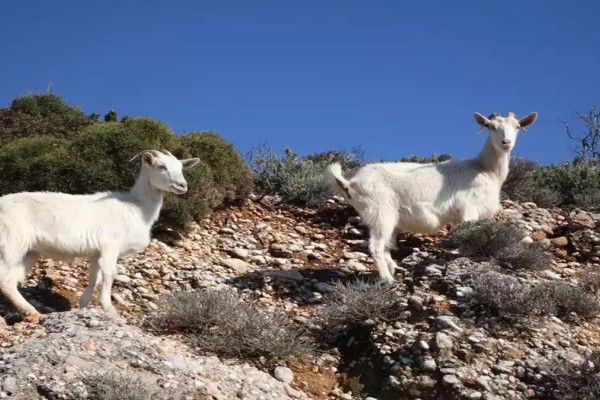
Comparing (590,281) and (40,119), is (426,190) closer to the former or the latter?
(590,281)

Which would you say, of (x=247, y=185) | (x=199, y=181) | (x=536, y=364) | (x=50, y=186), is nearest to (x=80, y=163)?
(x=50, y=186)

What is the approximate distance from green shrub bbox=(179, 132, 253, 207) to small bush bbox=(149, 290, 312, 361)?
443 centimetres

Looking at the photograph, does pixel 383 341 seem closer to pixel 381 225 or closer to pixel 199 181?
pixel 381 225

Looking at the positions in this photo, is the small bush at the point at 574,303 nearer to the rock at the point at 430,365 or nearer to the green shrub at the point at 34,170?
the rock at the point at 430,365

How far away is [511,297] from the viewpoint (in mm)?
7488

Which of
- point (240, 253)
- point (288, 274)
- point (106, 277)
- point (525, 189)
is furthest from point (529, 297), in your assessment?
point (525, 189)

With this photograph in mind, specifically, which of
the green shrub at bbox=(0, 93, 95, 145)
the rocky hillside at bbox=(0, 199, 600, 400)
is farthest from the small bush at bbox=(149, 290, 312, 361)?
the green shrub at bbox=(0, 93, 95, 145)

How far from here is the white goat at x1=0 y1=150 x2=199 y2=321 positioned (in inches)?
285

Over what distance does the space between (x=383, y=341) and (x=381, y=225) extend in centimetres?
196

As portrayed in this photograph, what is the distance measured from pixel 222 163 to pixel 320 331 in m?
5.02

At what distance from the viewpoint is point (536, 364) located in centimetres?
676

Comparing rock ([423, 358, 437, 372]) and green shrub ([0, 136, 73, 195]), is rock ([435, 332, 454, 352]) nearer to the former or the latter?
rock ([423, 358, 437, 372])

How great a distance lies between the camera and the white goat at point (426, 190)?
923 centimetres

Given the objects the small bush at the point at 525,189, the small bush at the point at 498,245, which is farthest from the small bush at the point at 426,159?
the small bush at the point at 498,245
